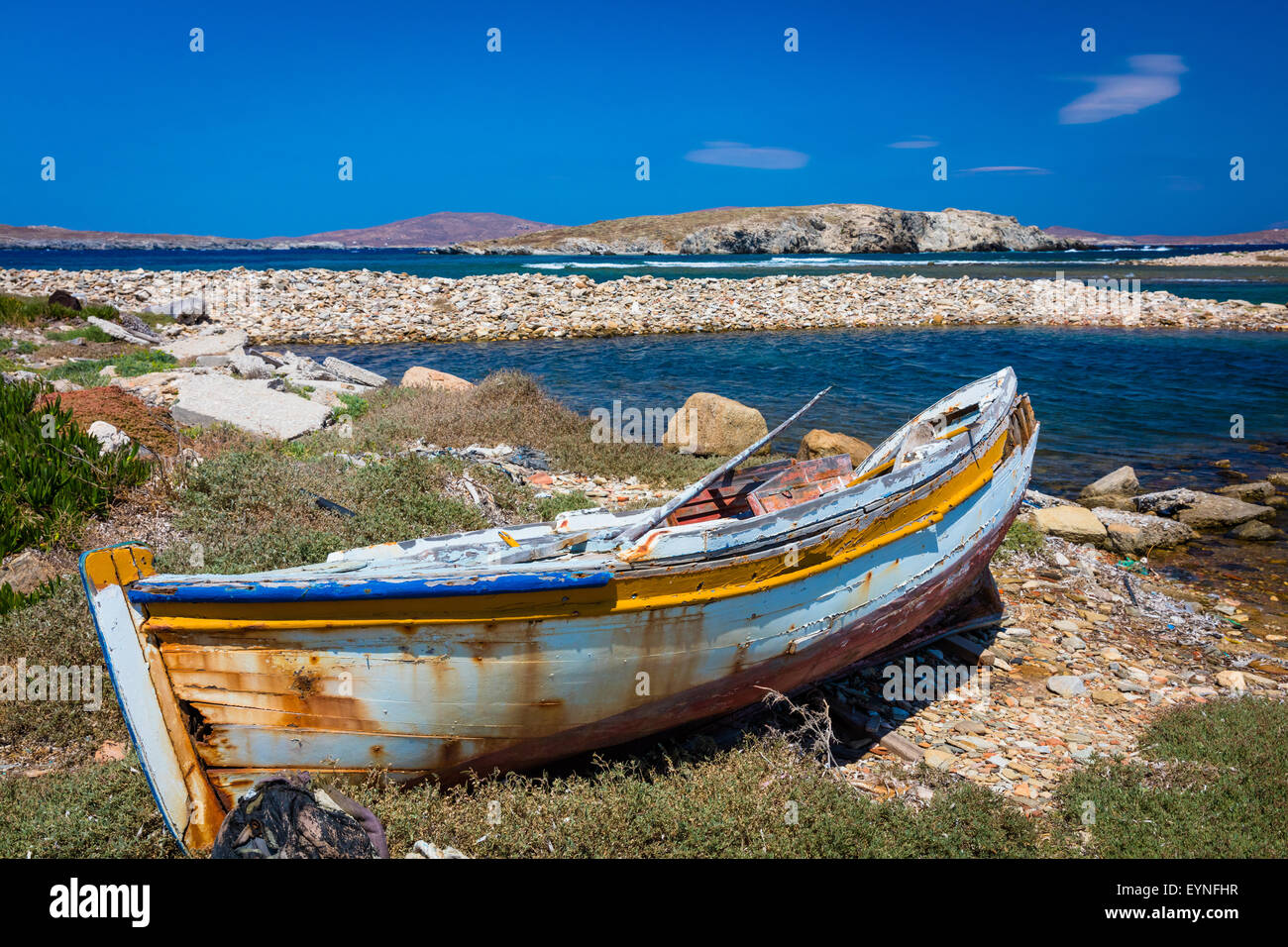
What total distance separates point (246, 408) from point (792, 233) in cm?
9045

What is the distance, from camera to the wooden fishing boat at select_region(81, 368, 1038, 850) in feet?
9.97

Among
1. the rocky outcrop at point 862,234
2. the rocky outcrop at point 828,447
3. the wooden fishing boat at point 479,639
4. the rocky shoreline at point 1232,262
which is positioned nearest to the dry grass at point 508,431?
the rocky outcrop at point 828,447

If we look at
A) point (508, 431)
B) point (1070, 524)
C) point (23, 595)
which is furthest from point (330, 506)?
point (1070, 524)

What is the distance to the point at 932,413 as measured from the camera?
7074mm

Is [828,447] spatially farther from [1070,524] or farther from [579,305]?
[579,305]

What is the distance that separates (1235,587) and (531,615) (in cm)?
764

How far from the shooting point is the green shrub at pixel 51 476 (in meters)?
5.61

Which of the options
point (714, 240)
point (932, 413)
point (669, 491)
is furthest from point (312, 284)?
Answer: point (714, 240)

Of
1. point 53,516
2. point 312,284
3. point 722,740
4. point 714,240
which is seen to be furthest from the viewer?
point 714,240

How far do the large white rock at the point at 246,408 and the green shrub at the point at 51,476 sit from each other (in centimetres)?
254

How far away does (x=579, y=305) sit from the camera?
27.0 m

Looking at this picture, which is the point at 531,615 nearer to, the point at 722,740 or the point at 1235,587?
the point at 722,740

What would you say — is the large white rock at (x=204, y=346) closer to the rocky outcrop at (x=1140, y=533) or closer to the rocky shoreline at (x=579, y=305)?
the rocky shoreline at (x=579, y=305)
